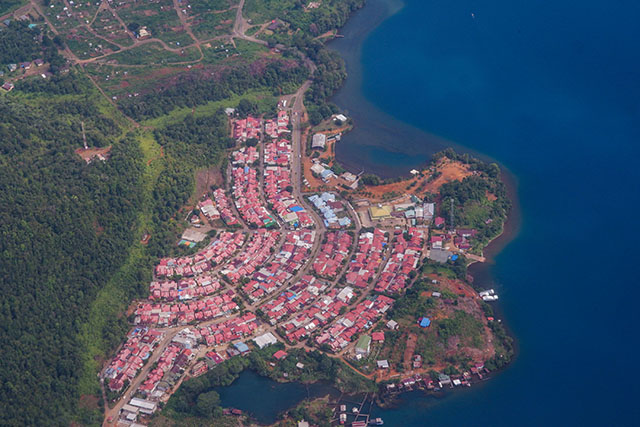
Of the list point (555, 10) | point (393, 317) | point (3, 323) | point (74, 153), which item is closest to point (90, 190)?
point (74, 153)

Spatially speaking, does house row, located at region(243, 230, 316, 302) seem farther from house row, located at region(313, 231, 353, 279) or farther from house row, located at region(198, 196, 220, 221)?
house row, located at region(198, 196, 220, 221)

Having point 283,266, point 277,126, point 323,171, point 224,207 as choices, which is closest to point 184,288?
point 283,266

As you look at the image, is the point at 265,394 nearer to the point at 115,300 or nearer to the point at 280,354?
the point at 280,354

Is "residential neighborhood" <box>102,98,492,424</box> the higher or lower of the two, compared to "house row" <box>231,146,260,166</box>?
lower

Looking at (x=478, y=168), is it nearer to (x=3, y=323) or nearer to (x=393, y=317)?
(x=393, y=317)

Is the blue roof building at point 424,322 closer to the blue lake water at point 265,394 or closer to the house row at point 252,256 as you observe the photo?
the blue lake water at point 265,394

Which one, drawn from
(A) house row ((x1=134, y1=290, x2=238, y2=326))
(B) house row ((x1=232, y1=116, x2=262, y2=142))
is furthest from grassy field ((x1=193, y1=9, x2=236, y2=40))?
(A) house row ((x1=134, y1=290, x2=238, y2=326))

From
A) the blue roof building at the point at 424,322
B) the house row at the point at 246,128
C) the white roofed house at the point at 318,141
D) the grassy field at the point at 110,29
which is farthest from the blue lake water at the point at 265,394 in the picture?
the grassy field at the point at 110,29
